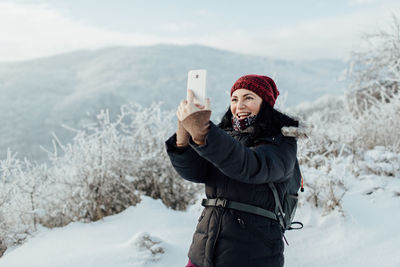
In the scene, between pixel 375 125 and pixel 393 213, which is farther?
pixel 375 125

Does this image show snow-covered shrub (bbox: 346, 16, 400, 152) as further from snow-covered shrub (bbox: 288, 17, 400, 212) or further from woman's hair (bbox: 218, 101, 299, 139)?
woman's hair (bbox: 218, 101, 299, 139)

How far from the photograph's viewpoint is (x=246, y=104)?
166 cm

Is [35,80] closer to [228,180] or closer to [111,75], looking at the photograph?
[111,75]

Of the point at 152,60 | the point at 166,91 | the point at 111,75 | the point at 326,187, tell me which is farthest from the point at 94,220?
the point at 152,60

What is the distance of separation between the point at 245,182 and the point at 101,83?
121 ft

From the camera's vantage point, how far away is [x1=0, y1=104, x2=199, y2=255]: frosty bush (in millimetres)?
4383

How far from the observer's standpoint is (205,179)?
64.7 inches

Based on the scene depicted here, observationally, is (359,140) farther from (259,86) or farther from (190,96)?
(190,96)

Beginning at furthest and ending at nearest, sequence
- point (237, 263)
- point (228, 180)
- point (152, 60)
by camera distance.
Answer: point (152, 60)
point (228, 180)
point (237, 263)

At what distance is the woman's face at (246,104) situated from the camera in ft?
5.44

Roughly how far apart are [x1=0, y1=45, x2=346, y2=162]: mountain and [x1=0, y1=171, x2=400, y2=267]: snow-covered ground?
5.53 metres

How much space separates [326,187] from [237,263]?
8.53ft

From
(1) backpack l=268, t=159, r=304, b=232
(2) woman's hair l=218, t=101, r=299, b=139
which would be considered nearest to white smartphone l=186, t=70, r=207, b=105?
(2) woman's hair l=218, t=101, r=299, b=139

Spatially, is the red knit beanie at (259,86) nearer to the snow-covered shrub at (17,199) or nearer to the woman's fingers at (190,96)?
the woman's fingers at (190,96)
